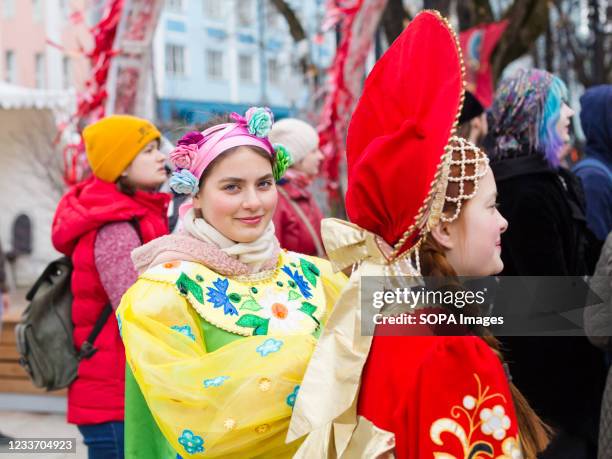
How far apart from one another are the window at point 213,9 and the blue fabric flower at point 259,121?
40.4 m

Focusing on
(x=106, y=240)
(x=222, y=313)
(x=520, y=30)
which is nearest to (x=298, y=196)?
(x=106, y=240)

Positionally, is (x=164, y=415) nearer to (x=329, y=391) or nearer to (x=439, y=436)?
(x=329, y=391)

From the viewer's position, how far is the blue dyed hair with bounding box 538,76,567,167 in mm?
3898

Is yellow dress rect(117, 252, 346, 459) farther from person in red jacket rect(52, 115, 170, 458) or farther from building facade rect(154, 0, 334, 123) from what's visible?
building facade rect(154, 0, 334, 123)

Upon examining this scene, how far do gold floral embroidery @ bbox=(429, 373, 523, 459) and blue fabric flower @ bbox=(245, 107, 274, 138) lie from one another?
1.26m

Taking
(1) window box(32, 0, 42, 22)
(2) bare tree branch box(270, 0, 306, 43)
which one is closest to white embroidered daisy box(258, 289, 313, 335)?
(2) bare tree branch box(270, 0, 306, 43)

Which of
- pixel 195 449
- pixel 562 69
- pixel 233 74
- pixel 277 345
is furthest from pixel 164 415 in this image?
pixel 233 74

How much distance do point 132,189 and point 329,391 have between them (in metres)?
2.48

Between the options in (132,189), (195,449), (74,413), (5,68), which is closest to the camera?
(195,449)

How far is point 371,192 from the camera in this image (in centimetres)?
202

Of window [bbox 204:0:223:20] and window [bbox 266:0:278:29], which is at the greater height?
window [bbox 204:0:223:20]

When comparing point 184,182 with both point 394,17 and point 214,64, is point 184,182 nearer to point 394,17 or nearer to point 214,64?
point 394,17

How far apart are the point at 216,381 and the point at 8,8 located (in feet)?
88.4

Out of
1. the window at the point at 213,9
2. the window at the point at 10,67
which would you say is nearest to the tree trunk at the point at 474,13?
the window at the point at 10,67
